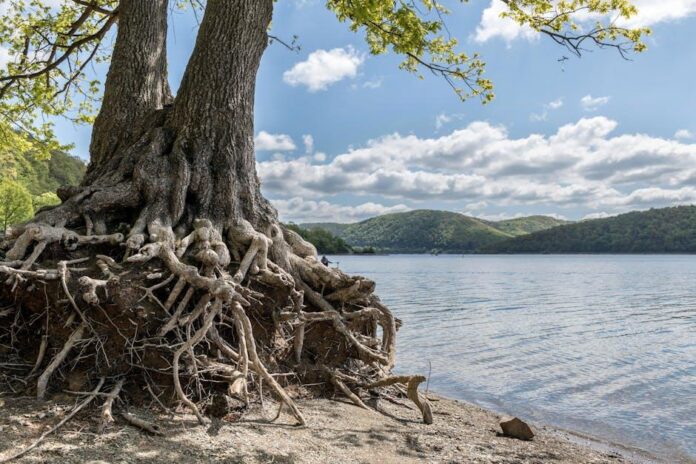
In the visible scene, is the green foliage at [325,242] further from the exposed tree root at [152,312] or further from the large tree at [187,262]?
the exposed tree root at [152,312]

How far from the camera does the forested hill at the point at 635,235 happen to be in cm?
16175

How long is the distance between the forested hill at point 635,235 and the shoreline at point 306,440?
589 ft

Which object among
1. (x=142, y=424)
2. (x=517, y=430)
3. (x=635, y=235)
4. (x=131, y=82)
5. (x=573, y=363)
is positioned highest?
(x=635, y=235)

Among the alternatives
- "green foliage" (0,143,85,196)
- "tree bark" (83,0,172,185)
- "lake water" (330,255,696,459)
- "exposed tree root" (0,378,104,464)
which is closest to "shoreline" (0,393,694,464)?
"exposed tree root" (0,378,104,464)

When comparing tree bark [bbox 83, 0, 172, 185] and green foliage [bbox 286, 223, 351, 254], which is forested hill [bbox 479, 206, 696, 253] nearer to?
green foliage [bbox 286, 223, 351, 254]

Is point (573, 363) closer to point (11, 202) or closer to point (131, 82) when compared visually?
point (131, 82)

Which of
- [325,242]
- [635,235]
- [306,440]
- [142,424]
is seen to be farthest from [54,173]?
[635,235]

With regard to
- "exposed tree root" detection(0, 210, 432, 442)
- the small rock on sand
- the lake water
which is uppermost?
"exposed tree root" detection(0, 210, 432, 442)

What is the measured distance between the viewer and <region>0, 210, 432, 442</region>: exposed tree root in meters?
5.93

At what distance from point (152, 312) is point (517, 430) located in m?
5.69

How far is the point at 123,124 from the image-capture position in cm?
920

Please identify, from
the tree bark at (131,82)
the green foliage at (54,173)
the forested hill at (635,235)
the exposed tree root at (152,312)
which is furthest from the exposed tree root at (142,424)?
the forested hill at (635,235)

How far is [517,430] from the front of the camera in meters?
8.14

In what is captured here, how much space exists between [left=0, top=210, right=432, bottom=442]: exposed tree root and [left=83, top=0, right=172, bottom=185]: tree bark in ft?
8.45
